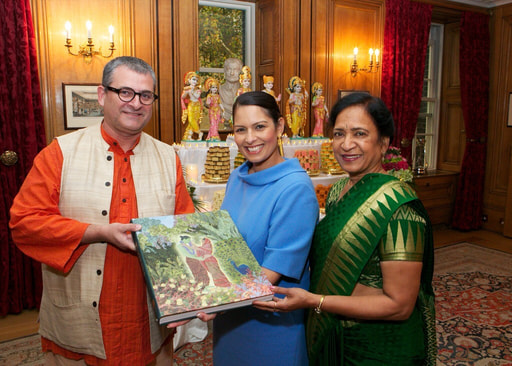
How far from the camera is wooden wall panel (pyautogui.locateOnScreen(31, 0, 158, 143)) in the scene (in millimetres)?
3826

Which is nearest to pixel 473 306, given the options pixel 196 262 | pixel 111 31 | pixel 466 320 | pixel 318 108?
pixel 466 320

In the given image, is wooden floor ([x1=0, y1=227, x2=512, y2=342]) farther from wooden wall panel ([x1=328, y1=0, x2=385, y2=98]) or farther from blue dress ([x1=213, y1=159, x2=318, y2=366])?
blue dress ([x1=213, y1=159, x2=318, y2=366])

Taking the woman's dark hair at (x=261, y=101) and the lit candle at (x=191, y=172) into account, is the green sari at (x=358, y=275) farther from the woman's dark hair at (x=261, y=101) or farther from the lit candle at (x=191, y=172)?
the lit candle at (x=191, y=172)

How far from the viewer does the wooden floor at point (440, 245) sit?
348 cm

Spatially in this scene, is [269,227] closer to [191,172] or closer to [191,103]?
[191,172]

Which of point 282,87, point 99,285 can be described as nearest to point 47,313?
point 99,285

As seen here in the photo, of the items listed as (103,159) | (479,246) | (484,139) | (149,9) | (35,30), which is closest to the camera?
(103,159)

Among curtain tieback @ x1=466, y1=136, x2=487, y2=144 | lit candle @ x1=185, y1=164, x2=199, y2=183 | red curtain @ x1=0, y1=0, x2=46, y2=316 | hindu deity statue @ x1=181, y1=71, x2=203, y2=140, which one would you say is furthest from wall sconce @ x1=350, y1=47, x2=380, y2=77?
red curtain @ x1=0, y1=0, x2=46, y2=316

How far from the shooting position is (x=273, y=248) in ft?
4.39

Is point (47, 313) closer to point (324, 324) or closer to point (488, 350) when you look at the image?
point (324, 324)

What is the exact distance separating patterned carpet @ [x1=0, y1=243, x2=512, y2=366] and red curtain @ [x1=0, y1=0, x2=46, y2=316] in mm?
665

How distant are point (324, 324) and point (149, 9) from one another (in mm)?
3843

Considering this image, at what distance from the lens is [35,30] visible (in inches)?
149

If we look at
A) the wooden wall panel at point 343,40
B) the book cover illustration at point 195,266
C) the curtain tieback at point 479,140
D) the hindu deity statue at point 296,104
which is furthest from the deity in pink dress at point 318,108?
the book cover illustration at point 195,266
